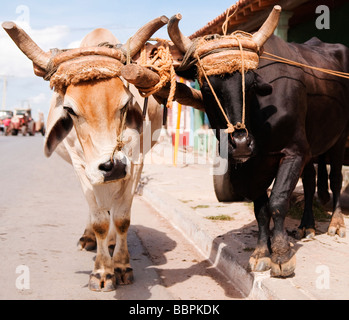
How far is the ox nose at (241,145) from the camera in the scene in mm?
3619

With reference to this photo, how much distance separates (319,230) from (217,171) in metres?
1.77

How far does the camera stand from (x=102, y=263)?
4.18 metres

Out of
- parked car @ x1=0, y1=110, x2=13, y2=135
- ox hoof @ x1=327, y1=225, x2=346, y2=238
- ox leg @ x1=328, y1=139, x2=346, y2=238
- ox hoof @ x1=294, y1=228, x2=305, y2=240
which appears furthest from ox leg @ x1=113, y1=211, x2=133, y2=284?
parked car @ x1=0, y1=110, x2=13, y2=135

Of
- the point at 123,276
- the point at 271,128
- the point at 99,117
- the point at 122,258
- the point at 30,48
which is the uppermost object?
the point at 30,48

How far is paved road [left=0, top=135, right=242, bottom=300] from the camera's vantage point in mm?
4113

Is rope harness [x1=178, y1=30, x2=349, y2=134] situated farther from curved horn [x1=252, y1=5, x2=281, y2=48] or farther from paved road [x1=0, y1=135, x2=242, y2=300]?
paved road [x1=0, y1=135, x2=242, y2=300]

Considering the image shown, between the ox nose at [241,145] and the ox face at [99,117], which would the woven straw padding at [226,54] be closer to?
the ox nose at [241,145]

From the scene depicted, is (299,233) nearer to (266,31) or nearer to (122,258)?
(122,258)

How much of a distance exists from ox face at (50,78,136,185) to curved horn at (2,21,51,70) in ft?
1.25

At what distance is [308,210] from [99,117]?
10.1 feet

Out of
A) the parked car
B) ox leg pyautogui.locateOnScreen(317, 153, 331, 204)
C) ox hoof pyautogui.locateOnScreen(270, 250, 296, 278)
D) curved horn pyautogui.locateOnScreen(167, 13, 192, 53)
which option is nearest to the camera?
curved horn pyautogui.locateOnScreen(167, 13, 192, 53)

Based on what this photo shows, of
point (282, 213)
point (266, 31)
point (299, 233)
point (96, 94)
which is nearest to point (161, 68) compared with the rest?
point (96, 94)

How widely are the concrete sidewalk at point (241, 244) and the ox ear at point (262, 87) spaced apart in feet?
4.82

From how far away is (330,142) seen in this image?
17.5 ft
